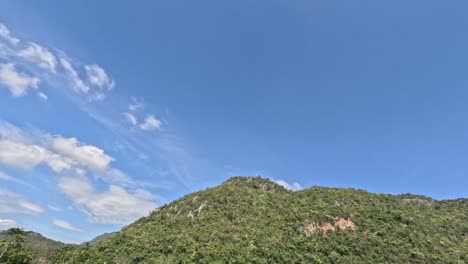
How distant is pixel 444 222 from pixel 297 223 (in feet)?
147

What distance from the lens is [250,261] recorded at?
63312 millimetres

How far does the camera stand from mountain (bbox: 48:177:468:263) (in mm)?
66438

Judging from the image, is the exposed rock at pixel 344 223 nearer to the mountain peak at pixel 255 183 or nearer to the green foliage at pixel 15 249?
the mountain peak at pixel 255 183

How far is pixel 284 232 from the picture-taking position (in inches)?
2982

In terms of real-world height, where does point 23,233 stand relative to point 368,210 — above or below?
below

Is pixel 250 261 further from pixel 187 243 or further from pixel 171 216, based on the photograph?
pixel 171 216

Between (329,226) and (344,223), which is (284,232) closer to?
(329,226)

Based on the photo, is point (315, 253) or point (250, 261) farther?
point (315, 253)

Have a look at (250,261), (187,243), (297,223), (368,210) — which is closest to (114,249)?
(187,243)

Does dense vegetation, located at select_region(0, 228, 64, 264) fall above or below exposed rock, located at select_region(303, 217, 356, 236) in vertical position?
below

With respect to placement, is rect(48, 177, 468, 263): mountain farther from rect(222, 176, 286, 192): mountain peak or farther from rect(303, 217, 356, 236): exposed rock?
rect(222, 176, 286, 192): mountain peak

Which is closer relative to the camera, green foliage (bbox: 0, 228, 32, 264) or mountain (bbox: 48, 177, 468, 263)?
green foliage (bbox: 0, 228, 32, 264)

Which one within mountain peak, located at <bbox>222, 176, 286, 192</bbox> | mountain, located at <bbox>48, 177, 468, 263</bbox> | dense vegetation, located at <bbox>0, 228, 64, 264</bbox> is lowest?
dense vegetation, located at <bbox>0, 228, 64, 264</bbox>

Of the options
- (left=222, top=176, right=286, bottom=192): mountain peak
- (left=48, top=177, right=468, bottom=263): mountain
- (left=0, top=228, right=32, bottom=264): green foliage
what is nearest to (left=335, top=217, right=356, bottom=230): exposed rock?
(left=48, top=177, right=468, bottom=263): mountain
